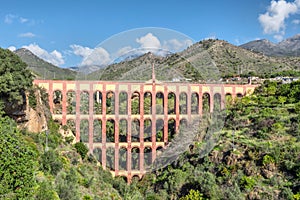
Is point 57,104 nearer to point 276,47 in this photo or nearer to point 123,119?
point 123,119

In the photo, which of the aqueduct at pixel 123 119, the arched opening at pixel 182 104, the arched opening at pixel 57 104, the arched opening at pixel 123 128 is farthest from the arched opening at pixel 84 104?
the arched opening at pixel 182 104

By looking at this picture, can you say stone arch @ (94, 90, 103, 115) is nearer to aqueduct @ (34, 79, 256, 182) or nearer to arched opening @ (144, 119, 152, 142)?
aqueduct @ (34, 79, 256, 182)

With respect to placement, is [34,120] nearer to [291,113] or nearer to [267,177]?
[267,177]

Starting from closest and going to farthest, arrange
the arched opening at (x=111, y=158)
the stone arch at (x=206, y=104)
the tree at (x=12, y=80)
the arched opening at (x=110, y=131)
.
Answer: the tree at (x=12, y=80) → the arched opening at (x=111, y=158) → the stone arch at (x=206, y=104) → the arched opening at (x=110, y=131)

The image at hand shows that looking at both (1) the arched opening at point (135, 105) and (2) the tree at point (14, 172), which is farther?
(1) the arched opening at point (135, 105)

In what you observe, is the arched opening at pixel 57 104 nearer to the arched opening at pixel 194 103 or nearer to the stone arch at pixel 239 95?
the arched opening at pixel 194 103

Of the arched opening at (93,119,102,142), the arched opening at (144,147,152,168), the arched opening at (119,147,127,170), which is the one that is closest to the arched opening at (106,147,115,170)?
the arched opening at (119,147,127,170)
